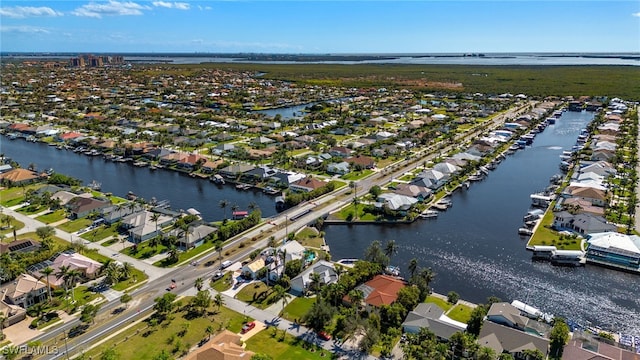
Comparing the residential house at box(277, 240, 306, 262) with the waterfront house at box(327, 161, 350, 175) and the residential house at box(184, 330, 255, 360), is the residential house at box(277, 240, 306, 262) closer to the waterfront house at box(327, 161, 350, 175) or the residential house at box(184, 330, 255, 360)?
the residential house at box(184, 330, 255, 360)

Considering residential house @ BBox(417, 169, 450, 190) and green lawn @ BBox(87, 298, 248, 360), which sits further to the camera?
residential house @ BBox(417, 169, 450, 190)

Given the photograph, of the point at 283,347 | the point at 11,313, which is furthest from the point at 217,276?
the point at 11,313

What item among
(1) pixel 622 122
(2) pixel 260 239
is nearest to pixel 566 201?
(2) pixel 260 239

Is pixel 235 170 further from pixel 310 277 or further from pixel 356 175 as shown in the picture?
pixel 310 277

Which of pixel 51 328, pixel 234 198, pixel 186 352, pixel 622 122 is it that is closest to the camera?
pixel 186 352

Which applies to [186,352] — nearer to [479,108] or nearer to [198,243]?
[198,243]

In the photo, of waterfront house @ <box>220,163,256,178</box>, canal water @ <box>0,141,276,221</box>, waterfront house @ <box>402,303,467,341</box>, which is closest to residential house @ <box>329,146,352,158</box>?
waterfront house @ <box>220,163,256,178</box>
